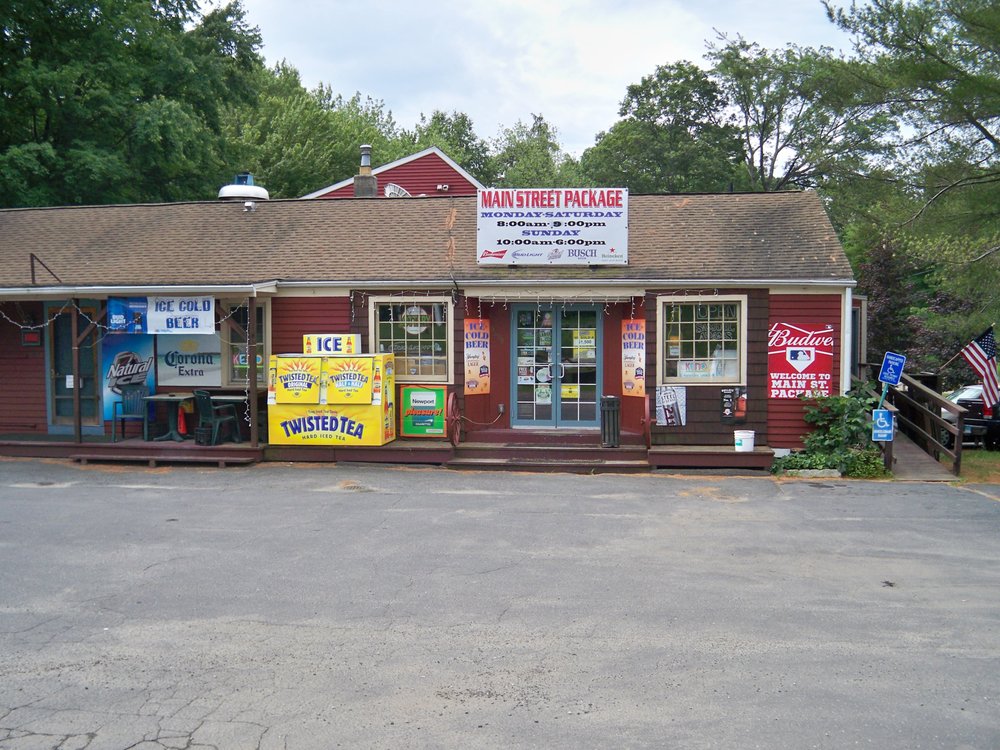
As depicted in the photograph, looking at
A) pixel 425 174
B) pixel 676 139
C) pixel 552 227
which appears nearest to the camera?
pixel 552 227

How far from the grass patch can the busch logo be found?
1327cm

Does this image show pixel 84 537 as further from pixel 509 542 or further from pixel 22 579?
pixel 509 542

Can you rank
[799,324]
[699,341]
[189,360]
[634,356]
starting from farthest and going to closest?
[189,360]
[634,356]
[699,341]
[799,324]

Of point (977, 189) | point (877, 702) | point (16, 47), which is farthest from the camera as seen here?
point (16, 47)

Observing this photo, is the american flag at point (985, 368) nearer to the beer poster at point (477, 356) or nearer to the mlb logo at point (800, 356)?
the mlb logo at point (800, 356)

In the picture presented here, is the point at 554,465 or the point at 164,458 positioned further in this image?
the point at 164,458

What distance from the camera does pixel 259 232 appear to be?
16359mm

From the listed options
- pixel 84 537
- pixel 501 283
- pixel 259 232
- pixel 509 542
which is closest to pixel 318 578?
pixel 509 542

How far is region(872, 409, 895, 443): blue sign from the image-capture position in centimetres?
1285

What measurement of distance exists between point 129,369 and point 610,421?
8354mm

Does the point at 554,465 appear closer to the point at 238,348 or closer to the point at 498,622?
the point at 238,348

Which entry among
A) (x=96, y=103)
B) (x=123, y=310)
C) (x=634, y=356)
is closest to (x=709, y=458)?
(x=634, y=356)

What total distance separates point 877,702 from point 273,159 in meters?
35.7

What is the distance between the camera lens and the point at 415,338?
14688 mm
